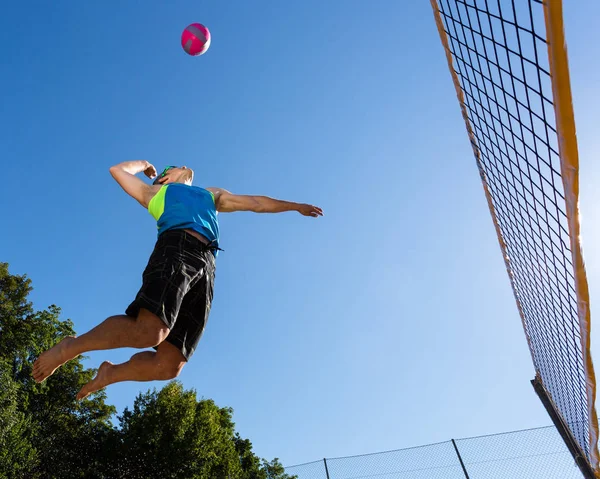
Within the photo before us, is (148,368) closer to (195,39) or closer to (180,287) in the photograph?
(180,287)

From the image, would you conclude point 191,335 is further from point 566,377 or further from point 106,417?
point 106,417

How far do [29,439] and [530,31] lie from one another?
24.5m

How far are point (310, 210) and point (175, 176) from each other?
1116 millimetres

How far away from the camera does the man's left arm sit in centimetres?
334

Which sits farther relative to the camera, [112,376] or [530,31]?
[112,376]

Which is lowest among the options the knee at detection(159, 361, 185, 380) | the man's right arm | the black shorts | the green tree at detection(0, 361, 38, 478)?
the knee at detection(159, 361, 185, 380)

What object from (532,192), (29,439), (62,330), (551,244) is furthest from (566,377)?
(62,330)

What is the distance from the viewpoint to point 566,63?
1.88 metres

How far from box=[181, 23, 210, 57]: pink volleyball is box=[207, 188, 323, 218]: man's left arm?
3.83 m

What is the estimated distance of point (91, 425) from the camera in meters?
24.4

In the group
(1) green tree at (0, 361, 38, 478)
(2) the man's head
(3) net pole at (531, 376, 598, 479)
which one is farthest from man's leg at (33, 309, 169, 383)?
(1) green tree at (0, 361, 38, 478)

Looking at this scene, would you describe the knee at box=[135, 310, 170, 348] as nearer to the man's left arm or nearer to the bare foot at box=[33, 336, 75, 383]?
the bare foot at box=[33, 336, 75, 383]

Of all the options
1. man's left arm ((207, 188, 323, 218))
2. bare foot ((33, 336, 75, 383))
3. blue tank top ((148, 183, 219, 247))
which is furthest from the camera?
man's left arm ((207, 188, 323, 218))

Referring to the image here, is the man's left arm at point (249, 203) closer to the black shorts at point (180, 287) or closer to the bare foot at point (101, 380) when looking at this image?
the black shorts at point (180, 287)
